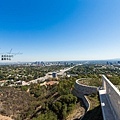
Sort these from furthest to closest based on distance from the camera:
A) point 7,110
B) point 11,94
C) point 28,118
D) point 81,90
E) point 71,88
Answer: point 11,94, point 7,110, point 71,88, point 28,118, point 81,90

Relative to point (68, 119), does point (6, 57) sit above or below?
above

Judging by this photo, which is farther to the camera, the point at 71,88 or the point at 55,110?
the point at 71,88

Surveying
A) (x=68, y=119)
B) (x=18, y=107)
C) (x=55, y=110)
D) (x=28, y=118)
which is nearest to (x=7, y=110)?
(x=18, y=107)

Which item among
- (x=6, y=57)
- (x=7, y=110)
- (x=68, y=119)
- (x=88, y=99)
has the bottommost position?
(x=7, y=110)

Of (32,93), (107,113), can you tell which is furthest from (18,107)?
(107,113)

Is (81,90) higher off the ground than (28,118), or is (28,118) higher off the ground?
(81,90)

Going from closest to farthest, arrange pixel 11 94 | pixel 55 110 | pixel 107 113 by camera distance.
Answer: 1. pixel 107 113
2. pixel 55 110
3. pixel 11 94

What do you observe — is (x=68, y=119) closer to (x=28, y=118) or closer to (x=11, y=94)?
(x=28, y=118)

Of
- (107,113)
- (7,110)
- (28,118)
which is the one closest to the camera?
(107,113)

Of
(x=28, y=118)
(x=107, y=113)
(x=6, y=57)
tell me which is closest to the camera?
→ (x=107, y=113)
